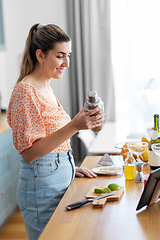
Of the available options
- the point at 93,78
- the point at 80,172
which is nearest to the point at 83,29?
the point at 93,78

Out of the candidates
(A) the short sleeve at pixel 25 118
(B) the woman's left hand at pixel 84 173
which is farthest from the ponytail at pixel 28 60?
(B) the woman's left hand at pixel 84 173

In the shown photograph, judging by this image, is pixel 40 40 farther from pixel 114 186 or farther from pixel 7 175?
pixel 7 175

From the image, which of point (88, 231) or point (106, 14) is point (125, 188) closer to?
point (88, 231)

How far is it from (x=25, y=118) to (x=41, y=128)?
88mm

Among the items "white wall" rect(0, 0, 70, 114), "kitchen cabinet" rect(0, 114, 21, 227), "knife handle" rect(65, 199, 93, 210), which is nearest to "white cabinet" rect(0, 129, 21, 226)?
"kitchen cabinet" rect(0, 114, 21, 227)

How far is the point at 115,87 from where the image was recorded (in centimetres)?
452

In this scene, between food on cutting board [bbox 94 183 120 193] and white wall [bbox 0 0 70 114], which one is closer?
food on cutting board [bbox 94 183 120 193]

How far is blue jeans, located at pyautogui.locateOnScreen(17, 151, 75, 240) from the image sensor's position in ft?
5.13

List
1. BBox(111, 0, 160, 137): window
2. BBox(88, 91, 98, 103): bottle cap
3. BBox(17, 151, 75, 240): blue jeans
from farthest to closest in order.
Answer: BBox(111, 0, 160, 137): window < BBox(17, 151, 75, 240): blue jeans < BBox(88, 91, 98, 103): bottle cap

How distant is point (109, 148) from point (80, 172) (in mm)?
1227

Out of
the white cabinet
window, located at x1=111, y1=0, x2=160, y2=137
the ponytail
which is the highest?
the ponytail

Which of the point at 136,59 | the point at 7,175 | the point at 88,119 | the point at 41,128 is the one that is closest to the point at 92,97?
the point at 88,119

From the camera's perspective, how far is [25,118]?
149 cm

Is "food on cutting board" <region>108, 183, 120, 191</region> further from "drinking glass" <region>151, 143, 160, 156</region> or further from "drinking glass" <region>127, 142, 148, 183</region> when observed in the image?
"drinking glass" <region>151, 143, 160, 156</region>
